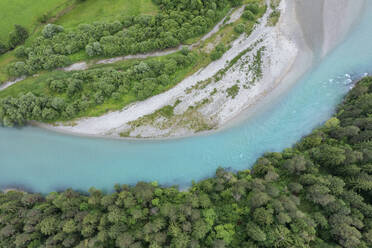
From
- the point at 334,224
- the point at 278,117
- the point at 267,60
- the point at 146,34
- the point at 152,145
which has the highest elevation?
the point at 146,34

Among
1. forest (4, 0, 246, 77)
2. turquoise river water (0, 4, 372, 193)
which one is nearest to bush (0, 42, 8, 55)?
forest (4, 0, 246, 77)

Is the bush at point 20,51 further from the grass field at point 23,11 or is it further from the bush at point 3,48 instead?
the grass field at point 23,11

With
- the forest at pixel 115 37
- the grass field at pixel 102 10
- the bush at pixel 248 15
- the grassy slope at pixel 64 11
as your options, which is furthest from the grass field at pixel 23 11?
the bush at pixel 248 15

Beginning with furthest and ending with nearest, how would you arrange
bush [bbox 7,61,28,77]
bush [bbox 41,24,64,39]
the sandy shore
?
1. bush [bbox 41,24,64,39]
2. bush [bbox 7,61,28,77]
3. the sandy shore

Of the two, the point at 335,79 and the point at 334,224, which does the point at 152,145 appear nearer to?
the point at 334,224

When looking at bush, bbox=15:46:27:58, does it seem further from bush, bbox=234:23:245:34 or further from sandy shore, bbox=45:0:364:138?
bush, bbox=234:23:245:34

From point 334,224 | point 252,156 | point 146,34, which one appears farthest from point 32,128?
point 334,224

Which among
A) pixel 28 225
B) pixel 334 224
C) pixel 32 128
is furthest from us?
pixel 32 128
